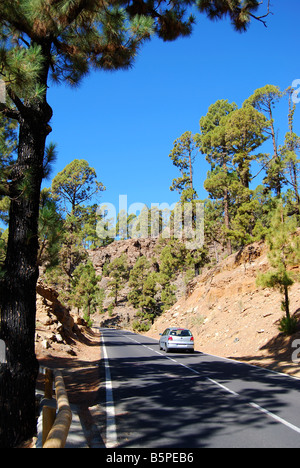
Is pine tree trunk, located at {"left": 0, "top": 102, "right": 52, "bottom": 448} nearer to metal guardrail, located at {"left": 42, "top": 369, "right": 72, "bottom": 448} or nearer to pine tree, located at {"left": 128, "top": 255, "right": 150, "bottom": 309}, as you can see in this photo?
metal guardrail, located at {"left": 42, "top": 369, "right": 72, "bottom": 448}

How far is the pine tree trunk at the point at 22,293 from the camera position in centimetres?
584

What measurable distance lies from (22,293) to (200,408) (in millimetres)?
4311

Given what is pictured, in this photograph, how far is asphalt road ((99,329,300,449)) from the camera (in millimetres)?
5531

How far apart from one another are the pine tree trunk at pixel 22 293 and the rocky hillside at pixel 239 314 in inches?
388

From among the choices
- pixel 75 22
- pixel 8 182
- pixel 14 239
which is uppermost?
pixel 75 22

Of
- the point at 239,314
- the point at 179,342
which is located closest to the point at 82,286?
the point at 239,314

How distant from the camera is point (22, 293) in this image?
613 cm

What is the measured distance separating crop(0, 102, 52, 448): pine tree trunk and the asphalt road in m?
1.47

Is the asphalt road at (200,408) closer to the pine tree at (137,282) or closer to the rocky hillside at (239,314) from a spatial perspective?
the rocky hillside at (239,314)

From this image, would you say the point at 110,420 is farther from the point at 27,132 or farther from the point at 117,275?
the point at 117,275
